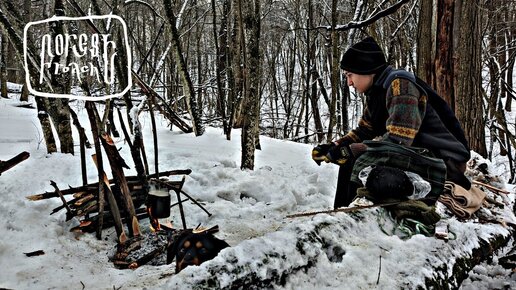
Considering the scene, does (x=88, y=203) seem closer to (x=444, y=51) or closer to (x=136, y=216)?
(x=136, y=216)

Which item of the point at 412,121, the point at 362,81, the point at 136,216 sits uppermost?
the point at 362,81

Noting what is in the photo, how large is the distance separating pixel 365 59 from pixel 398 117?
1.95 ft

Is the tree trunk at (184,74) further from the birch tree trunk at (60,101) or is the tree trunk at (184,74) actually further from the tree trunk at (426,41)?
the tree trunk at (426,41)

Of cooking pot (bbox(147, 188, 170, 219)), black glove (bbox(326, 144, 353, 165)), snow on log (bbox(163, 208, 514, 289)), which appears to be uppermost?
black glove (bbox(326, 144, 353, 165))

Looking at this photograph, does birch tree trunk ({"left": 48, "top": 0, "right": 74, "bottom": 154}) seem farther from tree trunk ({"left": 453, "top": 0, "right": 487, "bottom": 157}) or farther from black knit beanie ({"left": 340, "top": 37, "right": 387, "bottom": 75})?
tree trunk ({"left": 453, "top": 0, "right": 487, "bottom": 157})

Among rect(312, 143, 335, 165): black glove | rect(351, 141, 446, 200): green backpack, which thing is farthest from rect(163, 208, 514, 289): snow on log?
rect(312, 143, 335, 165): black glove

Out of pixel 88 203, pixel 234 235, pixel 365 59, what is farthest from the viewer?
pixel 234 235

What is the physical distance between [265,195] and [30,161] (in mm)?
2312

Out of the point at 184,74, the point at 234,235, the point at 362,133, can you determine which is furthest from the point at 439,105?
the point at 184,74

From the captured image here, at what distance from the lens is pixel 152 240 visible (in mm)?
2744

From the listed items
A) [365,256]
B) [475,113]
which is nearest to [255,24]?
[475,113]

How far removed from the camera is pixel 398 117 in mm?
2551

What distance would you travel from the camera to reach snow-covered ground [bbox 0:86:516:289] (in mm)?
1622

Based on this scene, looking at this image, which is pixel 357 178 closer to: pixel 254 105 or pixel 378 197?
pixel 378 197
